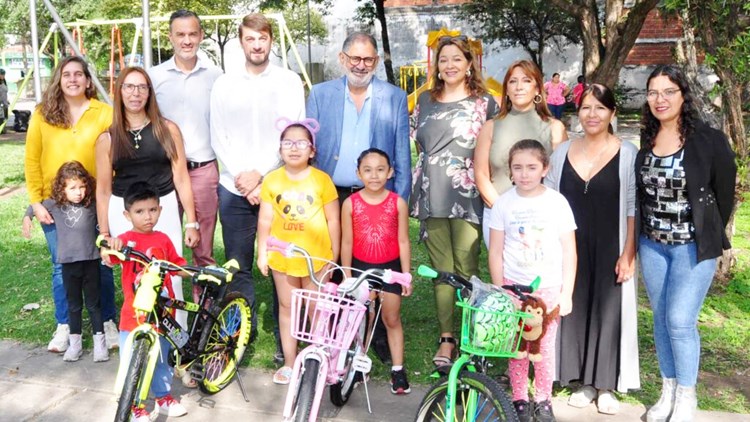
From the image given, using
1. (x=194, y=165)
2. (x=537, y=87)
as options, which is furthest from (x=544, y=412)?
(x=194, y=165)

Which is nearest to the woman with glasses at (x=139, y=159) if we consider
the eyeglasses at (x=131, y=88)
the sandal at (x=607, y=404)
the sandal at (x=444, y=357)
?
the eyeglasses at (x=131, y=88)

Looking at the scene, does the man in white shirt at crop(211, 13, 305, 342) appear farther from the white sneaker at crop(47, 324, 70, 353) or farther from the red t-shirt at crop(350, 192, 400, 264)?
the white sneaker at crop(47, 324, 70, 353)

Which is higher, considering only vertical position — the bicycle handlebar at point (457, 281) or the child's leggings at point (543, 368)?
the bicycle handlebar at point (457, 281)

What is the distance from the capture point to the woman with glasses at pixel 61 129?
4.58m

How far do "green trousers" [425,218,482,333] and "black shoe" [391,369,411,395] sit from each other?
61cm

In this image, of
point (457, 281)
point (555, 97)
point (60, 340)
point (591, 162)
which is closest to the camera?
point (457, 281)

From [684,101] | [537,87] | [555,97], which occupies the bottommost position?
[684,101]

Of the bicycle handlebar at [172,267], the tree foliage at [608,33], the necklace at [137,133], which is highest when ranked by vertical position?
the tree foliage at [608,33]

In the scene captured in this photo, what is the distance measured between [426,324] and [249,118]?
2.10m

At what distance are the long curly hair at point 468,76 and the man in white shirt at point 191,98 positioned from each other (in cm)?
147

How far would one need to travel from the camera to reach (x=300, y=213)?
13.5ft

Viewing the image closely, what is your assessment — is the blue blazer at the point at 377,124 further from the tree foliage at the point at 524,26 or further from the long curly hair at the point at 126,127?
the tree foliage at the point at 524,26

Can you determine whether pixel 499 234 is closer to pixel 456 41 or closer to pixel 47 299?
pixel 456 41

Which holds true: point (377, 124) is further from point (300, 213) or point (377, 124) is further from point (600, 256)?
point (600, 256)
